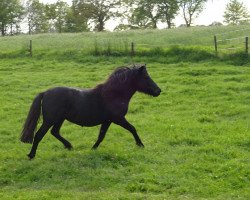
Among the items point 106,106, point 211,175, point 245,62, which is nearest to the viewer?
point 211,175

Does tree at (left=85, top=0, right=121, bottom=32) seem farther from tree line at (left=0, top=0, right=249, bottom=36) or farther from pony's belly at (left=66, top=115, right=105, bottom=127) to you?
pony's belly at (left=66, top=115, right=105, bottom=127)

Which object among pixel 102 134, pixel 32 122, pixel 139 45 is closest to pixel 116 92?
pixel 102 134

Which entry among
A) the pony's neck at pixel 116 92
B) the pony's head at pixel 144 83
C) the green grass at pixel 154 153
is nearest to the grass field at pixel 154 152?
the green grass at pixel 154 153

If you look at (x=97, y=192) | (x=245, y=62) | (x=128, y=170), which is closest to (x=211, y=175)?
(x=128, y=170)

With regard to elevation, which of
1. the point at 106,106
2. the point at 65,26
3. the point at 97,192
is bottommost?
the point at 97,192

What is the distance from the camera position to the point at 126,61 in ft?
83.8

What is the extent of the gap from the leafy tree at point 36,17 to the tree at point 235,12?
37040 millimetres

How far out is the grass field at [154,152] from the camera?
8242 millimetres

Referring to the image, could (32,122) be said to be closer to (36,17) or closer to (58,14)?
(58,14)

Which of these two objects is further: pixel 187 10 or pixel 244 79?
pixel 187 10

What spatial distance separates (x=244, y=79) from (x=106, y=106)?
36.9 ft

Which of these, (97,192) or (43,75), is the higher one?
(43,75)

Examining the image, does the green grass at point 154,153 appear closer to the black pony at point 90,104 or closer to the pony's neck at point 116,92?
the black pony at point 90,104

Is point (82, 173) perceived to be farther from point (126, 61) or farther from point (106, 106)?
point (126, 61)
